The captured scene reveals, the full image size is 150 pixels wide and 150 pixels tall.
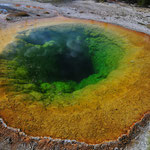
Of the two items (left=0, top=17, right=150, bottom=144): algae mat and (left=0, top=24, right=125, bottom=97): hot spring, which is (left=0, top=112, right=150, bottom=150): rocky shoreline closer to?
(left=0, top=17, right=150, bottom=144): algae mat

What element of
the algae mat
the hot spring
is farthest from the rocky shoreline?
the hot spring

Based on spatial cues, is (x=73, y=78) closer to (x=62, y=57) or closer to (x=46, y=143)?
(x=62, y=57)

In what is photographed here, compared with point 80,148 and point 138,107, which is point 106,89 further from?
point 80,148

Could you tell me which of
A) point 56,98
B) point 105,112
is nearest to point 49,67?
point 56,98

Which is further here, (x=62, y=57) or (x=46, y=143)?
(x=62, y=57)

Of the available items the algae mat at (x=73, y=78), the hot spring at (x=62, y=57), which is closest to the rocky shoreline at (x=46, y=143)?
the algae mat at (x=73, y=78)

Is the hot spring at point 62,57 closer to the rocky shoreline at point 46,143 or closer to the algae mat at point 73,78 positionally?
the algae mat at point 73,78

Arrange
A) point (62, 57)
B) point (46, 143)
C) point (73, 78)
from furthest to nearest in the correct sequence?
point (62, 57), point (73, 78), point (46, 143)

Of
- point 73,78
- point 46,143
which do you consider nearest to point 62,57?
point 73,78
